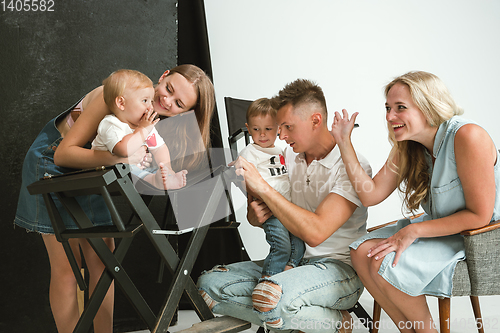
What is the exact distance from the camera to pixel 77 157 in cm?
139

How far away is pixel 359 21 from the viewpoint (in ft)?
12.3

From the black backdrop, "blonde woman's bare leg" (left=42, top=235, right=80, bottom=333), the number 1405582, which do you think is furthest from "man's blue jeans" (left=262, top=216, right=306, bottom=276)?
the number 1405582

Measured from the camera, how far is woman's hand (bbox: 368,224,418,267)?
1.32m

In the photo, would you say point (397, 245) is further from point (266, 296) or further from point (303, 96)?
point (303, 96)

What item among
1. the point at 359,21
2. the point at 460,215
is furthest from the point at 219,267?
the point at 359,21

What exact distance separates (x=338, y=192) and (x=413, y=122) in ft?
1.28

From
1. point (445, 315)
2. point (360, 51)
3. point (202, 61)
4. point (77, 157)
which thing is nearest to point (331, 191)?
point (445, 315)

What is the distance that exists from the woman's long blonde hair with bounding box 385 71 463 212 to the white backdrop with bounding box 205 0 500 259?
1825mm

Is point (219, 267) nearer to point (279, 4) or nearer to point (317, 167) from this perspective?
point (317, 167)

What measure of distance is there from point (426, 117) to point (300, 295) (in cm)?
82

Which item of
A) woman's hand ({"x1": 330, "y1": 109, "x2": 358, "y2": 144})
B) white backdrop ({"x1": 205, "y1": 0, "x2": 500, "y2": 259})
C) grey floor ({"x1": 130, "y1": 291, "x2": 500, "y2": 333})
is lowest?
grey floor ({"x1": 130, "y1": 291, "x2": 500, "y2": 333})

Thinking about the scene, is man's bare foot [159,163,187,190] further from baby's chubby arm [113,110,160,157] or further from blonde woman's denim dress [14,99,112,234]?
blonde woman's denim dress [14,99,112,234]

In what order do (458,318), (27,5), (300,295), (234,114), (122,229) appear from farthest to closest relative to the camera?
(234,114) < (458,318) < (27,5) < (300,295) < (122,229)

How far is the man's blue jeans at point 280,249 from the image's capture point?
62.7 inches
